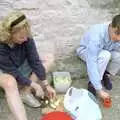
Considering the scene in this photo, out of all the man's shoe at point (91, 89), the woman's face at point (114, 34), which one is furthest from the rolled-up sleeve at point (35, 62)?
the woman's face at point (114, 34)

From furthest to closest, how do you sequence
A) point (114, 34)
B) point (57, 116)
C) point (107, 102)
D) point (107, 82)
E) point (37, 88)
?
point (107, 82) → point (107, 102) → point (114, 34) → point (37, 88) → point (57, 116)

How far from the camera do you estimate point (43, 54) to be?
389 centimetres

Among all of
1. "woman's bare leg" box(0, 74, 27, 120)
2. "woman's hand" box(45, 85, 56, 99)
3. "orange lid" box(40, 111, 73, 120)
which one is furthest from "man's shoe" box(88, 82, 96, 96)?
"woman's bare leg" box(0, 74, 27, 120)

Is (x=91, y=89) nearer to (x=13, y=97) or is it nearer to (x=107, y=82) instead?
(x=107, y=82)

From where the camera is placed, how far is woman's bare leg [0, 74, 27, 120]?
3.24 meters

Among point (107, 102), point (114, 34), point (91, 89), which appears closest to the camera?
point (114, 34)

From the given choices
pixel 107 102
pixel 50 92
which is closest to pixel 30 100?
pixel 50 92

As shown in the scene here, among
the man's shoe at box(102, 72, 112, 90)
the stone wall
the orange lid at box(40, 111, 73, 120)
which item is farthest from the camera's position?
the man's shoe at box(102, 72, 112, 90)

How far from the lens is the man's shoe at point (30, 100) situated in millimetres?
3641

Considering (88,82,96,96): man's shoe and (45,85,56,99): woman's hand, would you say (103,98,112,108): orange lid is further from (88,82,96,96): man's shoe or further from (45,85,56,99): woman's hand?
(45,85,56,99): woman's hand

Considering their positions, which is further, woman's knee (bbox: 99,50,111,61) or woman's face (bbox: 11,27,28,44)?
woman's knee (bbox: 99,50,111,61)

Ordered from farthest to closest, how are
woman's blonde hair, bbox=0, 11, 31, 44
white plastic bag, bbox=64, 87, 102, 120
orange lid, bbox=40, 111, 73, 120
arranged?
white plastic bag, bbox=64, 87, 102, 120 → orange lid, bbox=40, 111, 73, 120 → woman's blonde hair, bbox=0, 11, 31, 44

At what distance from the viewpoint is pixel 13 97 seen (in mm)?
3277

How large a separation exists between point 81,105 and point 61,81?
0.43 meters
